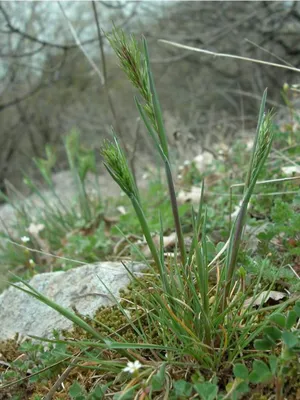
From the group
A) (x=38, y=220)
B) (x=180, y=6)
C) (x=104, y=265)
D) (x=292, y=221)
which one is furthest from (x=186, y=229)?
(x=180, y=6)

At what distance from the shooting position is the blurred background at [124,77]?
18.5 feet

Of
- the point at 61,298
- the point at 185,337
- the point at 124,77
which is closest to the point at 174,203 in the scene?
the point at 185,337

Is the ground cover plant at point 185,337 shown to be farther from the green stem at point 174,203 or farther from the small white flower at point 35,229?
the small white flower at point 35,229

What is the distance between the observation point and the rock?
1.42 meters

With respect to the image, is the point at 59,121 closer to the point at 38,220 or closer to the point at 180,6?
the point at 180,6

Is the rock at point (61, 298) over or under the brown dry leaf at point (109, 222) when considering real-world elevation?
over

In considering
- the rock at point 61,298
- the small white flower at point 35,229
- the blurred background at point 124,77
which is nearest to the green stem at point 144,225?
the rock at point 61,298

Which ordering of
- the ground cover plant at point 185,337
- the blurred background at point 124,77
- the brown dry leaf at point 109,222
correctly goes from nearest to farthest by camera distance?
the ground cover plant at point 185,337 < the brown dry leaf at point 109,222 < the blurred background at point 124,77

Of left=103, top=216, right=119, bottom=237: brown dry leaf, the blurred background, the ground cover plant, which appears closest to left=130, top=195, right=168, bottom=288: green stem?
the ground cover plant

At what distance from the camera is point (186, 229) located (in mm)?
1919

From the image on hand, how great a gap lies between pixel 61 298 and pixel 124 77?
→ 27.3ft

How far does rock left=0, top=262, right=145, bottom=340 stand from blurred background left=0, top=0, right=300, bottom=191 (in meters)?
2.16

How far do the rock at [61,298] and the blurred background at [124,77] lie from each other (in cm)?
216

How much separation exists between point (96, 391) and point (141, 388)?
0.10m
